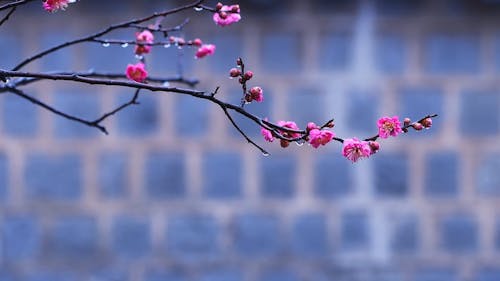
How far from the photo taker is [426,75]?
304 cm

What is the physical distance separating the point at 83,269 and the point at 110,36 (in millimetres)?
873

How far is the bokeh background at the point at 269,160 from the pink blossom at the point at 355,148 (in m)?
1.55

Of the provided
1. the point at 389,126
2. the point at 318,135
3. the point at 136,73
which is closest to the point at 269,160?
the point at 136,73

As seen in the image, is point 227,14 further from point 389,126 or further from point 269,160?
point 269,160

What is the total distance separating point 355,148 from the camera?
147cm

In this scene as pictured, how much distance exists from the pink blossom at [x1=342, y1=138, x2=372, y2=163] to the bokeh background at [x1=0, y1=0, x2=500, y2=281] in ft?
A: 5.09

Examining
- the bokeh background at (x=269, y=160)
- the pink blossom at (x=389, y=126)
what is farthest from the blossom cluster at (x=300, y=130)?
the bokeh background at (x=269, y=160)

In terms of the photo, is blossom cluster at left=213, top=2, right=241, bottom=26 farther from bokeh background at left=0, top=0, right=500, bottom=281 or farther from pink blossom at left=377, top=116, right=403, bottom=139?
bokeh background at left=0, top=0, right=500, bottom=281

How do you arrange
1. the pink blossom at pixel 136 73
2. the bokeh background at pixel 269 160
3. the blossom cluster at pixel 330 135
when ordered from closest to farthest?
the blossom cluster at pixel 330 135
the pink blossom at pixel 136 73
the bokeh background at pixel 269 160

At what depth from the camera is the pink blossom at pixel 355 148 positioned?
1.45 m

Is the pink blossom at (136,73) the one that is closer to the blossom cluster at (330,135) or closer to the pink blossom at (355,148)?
the blossom cluster at (330,135)

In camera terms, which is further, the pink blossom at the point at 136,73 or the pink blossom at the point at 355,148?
the pink blossom at the point at 136,73

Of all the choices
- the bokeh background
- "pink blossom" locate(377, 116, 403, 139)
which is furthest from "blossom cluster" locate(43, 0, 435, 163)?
the bokeh background

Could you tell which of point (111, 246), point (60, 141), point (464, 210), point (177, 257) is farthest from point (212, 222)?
point (464, 210)
